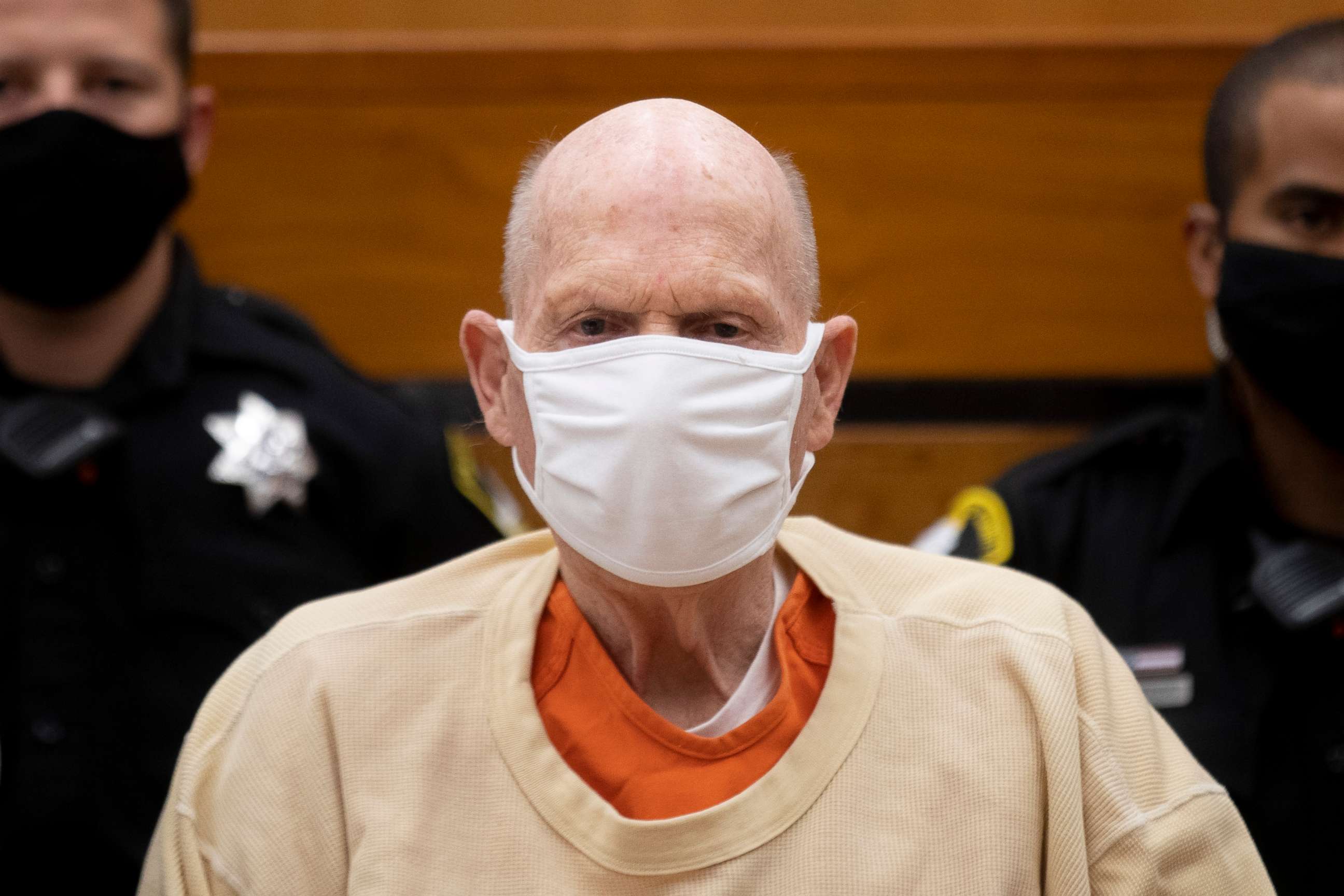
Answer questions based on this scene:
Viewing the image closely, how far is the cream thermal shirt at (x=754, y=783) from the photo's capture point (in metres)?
1.63

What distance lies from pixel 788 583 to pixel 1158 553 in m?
1.09

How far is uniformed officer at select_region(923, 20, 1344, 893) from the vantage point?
2.50 meters

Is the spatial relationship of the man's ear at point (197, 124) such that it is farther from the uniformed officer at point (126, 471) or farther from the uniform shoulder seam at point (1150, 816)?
the uniform shoulder seam at point (1150, 816)

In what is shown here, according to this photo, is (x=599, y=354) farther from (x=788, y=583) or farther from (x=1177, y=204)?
(x=1177, y=204)

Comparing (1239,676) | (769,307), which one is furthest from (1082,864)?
(1239,676)

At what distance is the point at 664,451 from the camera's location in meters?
1.57

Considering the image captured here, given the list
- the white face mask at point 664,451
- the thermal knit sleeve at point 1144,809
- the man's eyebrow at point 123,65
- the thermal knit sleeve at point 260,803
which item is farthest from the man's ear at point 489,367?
the man's eyebrow at point 123,65

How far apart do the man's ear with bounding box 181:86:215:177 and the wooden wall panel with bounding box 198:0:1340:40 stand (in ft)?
1.74

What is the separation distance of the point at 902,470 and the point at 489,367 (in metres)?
1.77

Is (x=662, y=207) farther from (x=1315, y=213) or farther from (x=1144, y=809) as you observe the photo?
(x=1315, y=213)

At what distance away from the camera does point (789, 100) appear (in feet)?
11.2

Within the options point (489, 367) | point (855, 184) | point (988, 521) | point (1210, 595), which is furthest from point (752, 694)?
point (855, 184)

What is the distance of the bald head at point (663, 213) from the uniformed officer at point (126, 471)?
107 cm

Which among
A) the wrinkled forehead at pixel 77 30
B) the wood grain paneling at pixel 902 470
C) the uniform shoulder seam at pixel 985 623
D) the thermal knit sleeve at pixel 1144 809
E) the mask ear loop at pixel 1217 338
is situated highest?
the wrinkled forehead at pixel 77 30
